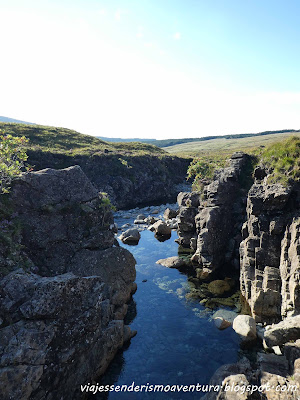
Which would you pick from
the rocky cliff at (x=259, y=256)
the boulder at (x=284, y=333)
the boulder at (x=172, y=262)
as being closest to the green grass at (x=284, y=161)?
the rocky cliff at (x=259, y=256)

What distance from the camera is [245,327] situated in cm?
2248

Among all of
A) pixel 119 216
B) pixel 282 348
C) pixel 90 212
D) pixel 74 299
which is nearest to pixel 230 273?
pixel 282 348

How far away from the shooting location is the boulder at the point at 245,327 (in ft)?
71.8

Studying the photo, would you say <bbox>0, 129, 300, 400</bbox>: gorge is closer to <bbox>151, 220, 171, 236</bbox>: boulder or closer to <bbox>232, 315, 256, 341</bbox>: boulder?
<bbox>232, 315, 256, 341</bbox>: boulder

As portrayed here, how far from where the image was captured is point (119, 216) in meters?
69.9

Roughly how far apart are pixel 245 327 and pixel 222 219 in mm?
17563

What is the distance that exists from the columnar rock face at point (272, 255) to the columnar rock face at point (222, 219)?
20.3 feet

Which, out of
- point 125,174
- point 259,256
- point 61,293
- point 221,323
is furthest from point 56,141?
point 221,323

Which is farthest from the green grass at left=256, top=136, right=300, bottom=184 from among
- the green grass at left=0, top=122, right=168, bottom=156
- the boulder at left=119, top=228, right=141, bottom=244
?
the green grass at left=0, top=122, right=168, bottom=156

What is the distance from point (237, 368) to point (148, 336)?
8.34m

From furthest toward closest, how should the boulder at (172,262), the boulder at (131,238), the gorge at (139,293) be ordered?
the boulder at (131,238)
the boulder at (172,262)
the gorge at (139,293)

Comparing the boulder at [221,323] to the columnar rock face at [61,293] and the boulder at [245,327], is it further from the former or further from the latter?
the columnar rock face at [61,293]

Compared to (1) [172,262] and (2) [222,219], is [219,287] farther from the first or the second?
(2) [222,219]

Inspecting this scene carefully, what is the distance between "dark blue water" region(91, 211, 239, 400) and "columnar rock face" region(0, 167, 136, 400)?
51.1 inches
